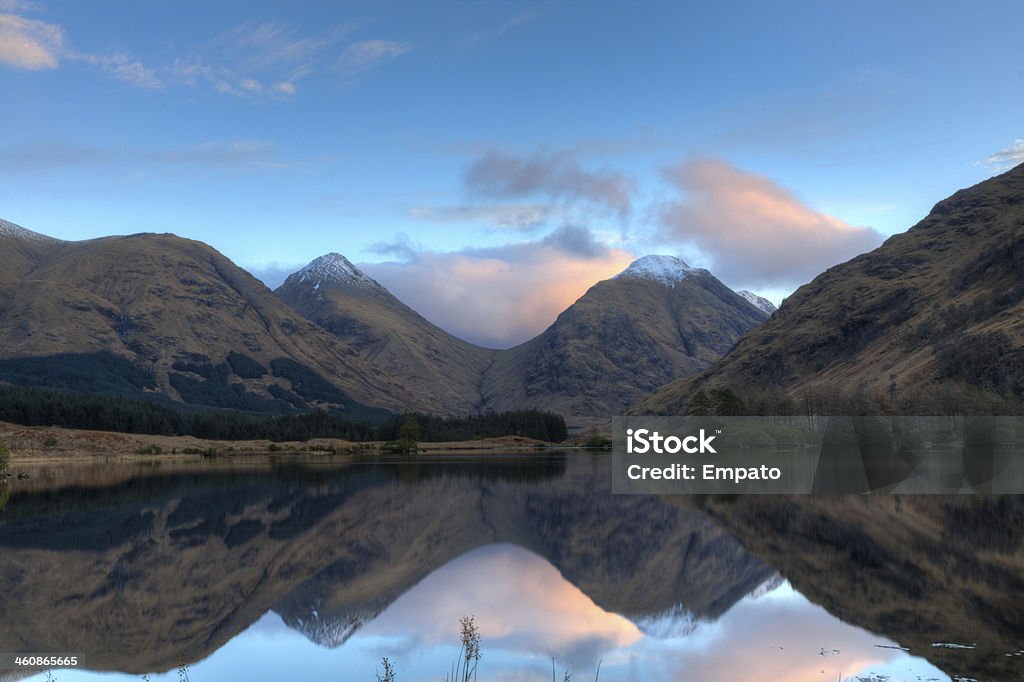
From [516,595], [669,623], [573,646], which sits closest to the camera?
[573,646]

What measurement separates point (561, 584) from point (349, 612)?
9343 millimetres

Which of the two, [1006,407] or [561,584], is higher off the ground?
[1006,407]

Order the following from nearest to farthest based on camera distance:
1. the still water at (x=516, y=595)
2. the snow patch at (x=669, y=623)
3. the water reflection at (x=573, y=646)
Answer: the water reflection at (x=573, y=646), the still water at (x=516, y=595), the snow patch at (x=669, y=623)

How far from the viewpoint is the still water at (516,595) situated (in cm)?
2242

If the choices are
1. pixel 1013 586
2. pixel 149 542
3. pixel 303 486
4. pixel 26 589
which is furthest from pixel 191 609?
pixel 303 486

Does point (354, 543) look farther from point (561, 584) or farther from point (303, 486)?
point (303, 486)

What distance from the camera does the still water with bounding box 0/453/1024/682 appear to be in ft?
73.6

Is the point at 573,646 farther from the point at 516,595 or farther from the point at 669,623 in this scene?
the point at 516,595

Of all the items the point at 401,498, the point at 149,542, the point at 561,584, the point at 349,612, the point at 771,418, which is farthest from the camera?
the point at 771,418

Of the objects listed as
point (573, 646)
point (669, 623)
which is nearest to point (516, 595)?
point (669, 623)

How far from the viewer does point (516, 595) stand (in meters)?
31.3

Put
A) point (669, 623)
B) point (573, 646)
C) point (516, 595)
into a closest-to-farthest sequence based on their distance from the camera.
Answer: point (573, 646) → point (669, 623) → point (516, 595)

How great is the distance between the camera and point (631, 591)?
32.2 m

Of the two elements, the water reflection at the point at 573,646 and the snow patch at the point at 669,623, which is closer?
the water reflection at the point at 573,646
